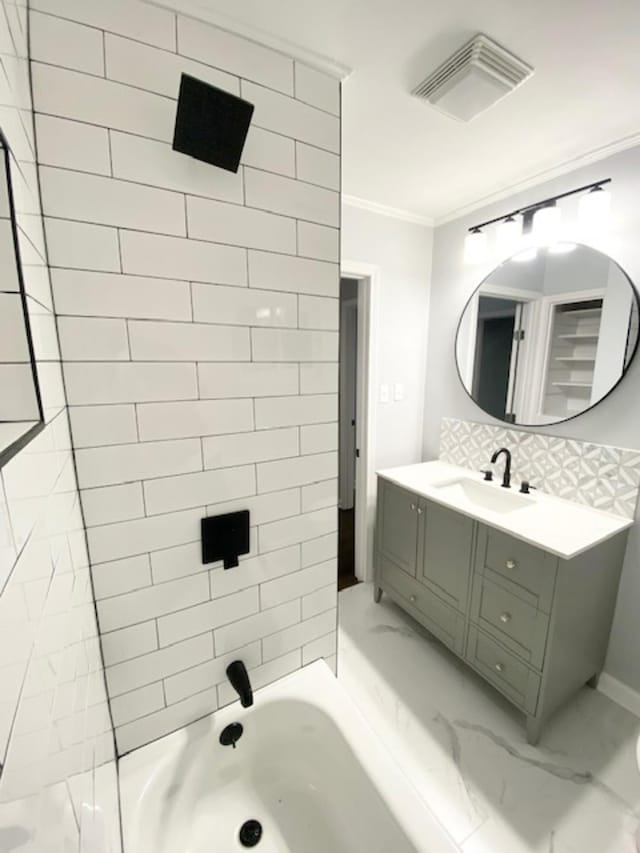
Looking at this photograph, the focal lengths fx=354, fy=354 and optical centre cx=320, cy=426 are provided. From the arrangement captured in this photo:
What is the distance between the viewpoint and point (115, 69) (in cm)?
80

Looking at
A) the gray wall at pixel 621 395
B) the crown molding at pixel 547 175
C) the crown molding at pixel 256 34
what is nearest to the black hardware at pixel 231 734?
the gray wall at pixel 621 395

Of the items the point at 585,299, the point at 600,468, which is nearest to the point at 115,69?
the point at 585,299

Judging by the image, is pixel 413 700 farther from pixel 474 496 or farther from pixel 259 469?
pixel 259 469

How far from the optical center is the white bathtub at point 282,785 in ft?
2.92

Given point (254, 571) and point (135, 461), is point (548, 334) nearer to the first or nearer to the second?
point (254, 571)

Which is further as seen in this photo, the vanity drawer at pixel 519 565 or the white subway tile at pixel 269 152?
the vanity drawer at pixel 519 565

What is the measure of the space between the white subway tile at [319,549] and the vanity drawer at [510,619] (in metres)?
0.80

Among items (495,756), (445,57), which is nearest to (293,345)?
(445,57)

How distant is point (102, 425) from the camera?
2.89 ft

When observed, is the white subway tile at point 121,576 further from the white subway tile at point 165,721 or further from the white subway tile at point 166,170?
the white subway tile at point 166,170

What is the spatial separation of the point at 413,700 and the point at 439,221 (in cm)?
269

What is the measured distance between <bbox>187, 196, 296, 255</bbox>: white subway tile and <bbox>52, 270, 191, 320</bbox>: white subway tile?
158 millimetres

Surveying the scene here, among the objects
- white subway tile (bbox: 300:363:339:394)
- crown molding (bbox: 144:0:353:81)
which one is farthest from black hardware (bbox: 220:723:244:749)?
crown molding (bbox: 144:0:353:81)

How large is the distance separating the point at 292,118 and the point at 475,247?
1.37m
